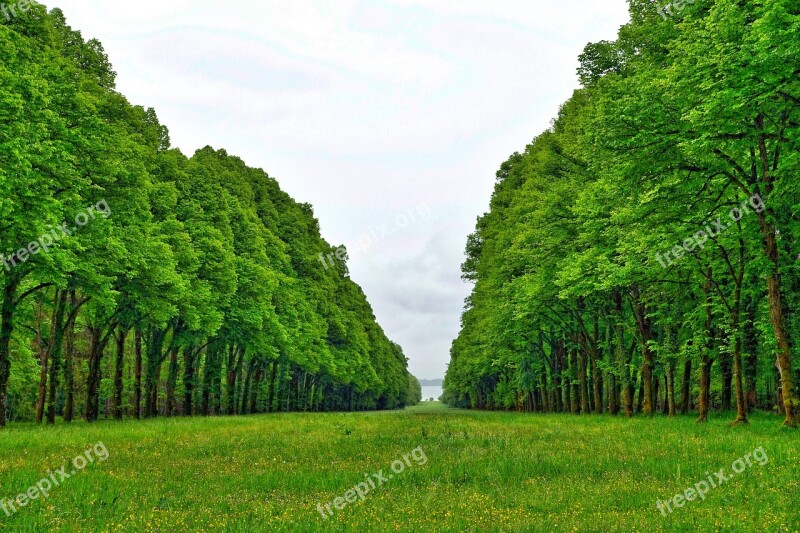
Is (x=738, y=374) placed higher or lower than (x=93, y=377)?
higher

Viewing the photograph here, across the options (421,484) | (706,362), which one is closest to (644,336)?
(706,362)

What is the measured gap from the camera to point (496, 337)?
40.1 meters

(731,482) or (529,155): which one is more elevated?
(529,155)

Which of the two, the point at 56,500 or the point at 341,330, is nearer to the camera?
the point at 56,500

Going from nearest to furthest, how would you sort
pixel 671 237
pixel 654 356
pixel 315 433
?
1. pixel 671 237
2. pixel 315 433
3. pixel 654 356

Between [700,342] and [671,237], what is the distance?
512cm

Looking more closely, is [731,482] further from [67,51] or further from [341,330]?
[341,330]

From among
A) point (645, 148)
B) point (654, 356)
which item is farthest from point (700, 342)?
point (654, 356)
